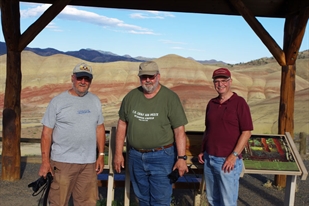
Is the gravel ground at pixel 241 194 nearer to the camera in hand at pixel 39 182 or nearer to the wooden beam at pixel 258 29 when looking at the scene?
the camera in hand at pixel 39 182

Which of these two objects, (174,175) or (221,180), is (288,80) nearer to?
(221,180)

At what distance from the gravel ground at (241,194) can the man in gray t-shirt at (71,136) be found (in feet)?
6.92

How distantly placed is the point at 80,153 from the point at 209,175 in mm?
1273

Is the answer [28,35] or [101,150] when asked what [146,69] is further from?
[28,35]

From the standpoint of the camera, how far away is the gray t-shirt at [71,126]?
11.8 ft

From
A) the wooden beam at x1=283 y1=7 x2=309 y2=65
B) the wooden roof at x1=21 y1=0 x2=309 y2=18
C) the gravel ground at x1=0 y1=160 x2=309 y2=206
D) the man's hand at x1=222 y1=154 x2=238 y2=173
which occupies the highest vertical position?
the wooden roof at x1=21 y1=0 x2=309 y2=18

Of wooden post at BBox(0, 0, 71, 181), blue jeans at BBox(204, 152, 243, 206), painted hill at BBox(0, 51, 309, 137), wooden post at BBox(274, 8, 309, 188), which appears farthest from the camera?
painted hill at BBox(0, 51, 309, 137)

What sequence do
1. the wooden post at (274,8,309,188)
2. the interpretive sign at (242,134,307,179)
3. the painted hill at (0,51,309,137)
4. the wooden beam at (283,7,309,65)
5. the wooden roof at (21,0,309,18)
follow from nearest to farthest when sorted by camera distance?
the interpretive sign at (242,134,307,179) → the wooden beam at (283,7,309,65) → the wooden post at (274,8,309,188) → the wooden roof at (21,0,309,18) → the painted hill at (0,51,309,137)

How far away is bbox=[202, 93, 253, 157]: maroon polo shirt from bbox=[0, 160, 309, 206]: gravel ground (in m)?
2.05

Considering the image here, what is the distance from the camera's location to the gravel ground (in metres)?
5.80

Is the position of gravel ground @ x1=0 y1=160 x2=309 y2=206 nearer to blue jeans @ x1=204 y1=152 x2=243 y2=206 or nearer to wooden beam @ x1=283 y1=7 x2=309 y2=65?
blue jeans @ x1=204 y1=152 x2=243 y2=206

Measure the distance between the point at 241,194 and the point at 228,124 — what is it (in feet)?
10.5

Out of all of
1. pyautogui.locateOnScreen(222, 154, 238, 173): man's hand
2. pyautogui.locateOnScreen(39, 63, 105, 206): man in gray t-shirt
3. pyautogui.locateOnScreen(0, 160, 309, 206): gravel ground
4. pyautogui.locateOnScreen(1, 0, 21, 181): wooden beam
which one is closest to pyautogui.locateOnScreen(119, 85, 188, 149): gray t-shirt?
pyautogui.locateOnScreen(39, 63, 105, 206): man in gray t-shirt

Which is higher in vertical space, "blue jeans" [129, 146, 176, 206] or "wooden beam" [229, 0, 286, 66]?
"wooden beam" [229, 0, 286, 66]
